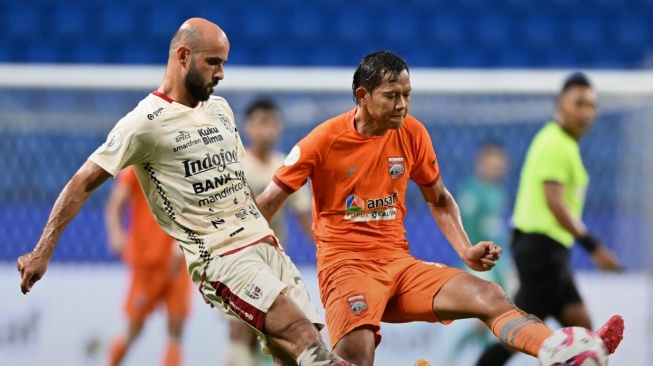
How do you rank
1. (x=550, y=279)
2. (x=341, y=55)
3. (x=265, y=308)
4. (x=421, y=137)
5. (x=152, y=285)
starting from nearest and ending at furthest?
1. (x=265, y=308)
2. (x=421, y=137)
3. (x=550, y=279)
4. (x=152, y=285)
5. (x=341, y=55)

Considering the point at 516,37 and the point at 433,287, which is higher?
the point at 516,37

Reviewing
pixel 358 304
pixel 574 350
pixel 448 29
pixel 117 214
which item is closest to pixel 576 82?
pixel 358 304

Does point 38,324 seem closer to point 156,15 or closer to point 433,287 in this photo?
point 433,287

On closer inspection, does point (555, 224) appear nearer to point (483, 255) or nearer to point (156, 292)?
point (483, 255)

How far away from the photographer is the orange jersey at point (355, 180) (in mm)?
4824

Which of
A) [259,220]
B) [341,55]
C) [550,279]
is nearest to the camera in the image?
[259,220]

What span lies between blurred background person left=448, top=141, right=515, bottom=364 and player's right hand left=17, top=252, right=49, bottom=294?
4.66 meters

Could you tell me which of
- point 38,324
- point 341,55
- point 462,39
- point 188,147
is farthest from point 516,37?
point 188,147

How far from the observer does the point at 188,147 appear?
14.3ft

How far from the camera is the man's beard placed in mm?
4430

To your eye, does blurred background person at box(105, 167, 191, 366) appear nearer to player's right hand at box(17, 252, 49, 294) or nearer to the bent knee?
player's right hand at box(17, 252, 49, 294)

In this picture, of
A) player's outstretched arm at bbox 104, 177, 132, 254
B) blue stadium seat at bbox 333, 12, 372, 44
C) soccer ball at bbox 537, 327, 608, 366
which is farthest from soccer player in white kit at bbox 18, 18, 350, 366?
blue stadium seat at bbox 333, 12, 372, 44

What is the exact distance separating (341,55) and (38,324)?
195 inches

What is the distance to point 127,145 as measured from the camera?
4215mm
